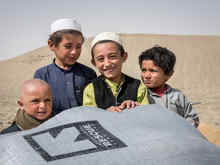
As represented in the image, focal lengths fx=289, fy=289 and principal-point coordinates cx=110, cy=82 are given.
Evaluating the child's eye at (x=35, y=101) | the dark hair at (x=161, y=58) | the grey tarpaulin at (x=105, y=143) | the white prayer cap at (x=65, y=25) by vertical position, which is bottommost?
the grey tarpaulin at (x=105, y=143)

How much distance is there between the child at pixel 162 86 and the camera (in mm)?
2330

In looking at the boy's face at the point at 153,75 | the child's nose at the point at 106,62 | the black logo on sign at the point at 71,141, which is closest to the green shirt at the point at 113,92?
the child's nose at the point at 106,62

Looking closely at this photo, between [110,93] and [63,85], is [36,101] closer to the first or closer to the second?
[110,93]

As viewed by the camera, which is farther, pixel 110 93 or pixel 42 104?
pixel 110 93

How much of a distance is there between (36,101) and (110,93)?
554 millimetres

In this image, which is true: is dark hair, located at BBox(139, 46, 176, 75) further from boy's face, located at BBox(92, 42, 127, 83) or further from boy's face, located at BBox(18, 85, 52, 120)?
boy's face, located at BBox(18, 85, 52, 120)

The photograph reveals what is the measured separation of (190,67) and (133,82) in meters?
25.3

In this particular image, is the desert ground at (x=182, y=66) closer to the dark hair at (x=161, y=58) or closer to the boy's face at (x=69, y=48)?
the dark hair at (x=161, y=58)

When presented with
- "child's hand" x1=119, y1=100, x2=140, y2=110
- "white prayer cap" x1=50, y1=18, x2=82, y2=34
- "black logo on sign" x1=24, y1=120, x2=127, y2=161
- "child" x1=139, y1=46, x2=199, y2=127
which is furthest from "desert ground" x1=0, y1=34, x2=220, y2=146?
"black logo on sign" x1=24, y1=120, x2=127, y2=161

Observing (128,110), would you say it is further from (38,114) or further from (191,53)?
(191,53)

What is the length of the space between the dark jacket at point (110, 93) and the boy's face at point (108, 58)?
3.9 inches

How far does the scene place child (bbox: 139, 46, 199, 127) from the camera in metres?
2.33

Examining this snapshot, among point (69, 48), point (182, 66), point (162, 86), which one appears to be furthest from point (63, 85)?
point (182, 66)

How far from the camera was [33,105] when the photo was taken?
167 centimetres
